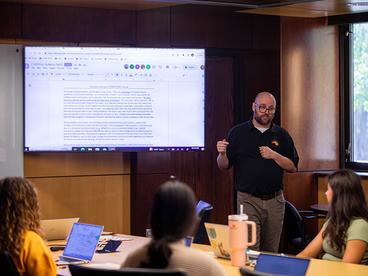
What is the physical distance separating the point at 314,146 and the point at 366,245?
147 inches

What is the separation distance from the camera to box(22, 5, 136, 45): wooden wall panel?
22.3ft

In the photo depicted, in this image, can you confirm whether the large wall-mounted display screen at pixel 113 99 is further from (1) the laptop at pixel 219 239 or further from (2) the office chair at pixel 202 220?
(1) the laptop at pixel 219 239

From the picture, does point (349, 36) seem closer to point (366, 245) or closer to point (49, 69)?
point (49, 69)

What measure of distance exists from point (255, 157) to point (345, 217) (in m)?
2.07

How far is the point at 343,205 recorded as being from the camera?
4.39 metres

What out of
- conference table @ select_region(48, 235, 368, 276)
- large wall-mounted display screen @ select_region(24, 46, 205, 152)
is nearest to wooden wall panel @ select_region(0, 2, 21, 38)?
large wall-mounted display screen @ select_region(24, 46, 205, 152)

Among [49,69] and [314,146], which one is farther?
[314,146]

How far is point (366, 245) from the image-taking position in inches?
171

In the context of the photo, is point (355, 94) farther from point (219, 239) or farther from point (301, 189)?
point (219, 239)

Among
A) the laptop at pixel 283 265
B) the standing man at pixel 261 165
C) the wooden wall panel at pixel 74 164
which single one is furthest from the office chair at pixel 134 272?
the wooden wall panel at pixel 74 164

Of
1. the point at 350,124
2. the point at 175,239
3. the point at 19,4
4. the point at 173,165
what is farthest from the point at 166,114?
the point at 175,239

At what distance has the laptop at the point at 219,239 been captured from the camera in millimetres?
4309

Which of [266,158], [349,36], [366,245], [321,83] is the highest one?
[349,36]

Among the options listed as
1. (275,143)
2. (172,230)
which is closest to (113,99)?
(275,143)
